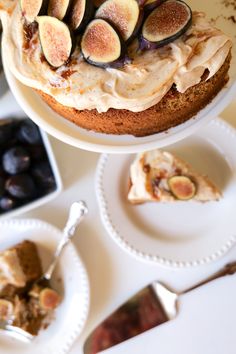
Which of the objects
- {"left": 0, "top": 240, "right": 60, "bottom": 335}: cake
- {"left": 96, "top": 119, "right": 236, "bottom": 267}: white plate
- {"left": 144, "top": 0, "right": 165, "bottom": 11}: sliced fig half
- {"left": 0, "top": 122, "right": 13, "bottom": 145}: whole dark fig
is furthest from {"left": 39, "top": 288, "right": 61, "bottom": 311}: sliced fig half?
{"left": 144, "top": 0, "right": 165, "bottom": 11}: sliced fig half

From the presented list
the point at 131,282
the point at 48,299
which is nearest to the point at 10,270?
the point at 48,299

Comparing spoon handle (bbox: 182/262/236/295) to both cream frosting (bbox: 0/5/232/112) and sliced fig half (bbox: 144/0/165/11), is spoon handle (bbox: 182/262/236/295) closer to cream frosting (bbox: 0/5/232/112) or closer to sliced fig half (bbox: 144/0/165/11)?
cream frosting (bbox: 0/5/232/112)

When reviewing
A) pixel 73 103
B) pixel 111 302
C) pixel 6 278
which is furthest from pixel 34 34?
pixel 111 302

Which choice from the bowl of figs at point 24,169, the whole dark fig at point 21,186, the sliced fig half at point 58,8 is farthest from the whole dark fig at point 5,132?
the sliced fig half at point 58,8

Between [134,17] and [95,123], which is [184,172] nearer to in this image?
[95,123]

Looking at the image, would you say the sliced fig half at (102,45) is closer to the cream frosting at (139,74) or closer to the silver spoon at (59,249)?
the cream frosting at (139,74)
